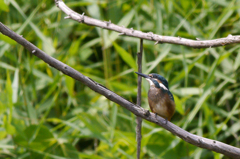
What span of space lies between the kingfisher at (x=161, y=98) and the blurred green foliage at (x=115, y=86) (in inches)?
13.8

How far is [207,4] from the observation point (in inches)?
95.2

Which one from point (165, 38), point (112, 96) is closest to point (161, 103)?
point (165, 38)

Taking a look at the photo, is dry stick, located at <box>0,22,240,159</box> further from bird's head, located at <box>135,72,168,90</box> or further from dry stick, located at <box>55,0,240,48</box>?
bird's head, located at <box>135,72,168,90</box>

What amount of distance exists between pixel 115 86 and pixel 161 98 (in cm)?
70

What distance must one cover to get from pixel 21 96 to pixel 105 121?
67cm

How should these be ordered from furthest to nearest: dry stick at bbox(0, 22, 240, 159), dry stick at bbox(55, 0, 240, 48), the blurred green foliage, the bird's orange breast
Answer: the blurred green foliage → the bird's orange breast → dry stick at bbox(55, 0, 240, 48) → dry stick at bbox(0, 22, 240, 159)

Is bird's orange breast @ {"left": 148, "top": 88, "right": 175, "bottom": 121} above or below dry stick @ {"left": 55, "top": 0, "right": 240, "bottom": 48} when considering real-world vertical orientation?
below

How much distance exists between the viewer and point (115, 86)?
2154mm

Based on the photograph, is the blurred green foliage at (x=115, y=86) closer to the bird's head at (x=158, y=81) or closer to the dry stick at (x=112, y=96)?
the bird's head at (x=158, y=81)

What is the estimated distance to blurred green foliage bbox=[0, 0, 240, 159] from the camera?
2.03 meters

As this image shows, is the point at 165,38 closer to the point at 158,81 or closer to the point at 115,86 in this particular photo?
the point at 158,81

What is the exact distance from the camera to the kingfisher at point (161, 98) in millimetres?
1479

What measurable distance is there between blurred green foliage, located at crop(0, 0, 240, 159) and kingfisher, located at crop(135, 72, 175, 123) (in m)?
0.35

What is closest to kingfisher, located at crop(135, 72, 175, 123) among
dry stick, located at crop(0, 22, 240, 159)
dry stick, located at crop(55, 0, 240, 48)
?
dry stick, located at crop(55, 0, 240, 48)
